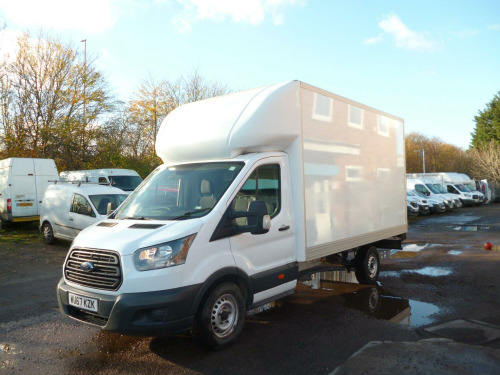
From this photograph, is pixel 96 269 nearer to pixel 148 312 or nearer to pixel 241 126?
pixel 148 312

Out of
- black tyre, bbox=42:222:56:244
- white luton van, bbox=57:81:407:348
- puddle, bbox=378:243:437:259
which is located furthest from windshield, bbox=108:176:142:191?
white luton van, bbox=57:81:407:348

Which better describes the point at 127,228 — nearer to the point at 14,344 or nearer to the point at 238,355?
the point at 238,355

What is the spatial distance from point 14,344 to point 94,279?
165 cm

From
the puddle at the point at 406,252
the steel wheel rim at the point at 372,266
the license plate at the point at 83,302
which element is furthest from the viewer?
the puddle at the point at 406,252

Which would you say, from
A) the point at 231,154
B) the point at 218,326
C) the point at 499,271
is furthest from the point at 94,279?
the point at 499,271

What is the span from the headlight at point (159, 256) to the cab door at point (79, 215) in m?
7.81

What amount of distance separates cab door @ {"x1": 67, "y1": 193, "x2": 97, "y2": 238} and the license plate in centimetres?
718

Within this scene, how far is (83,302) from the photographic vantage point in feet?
14.0

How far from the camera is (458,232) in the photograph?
15500 mm

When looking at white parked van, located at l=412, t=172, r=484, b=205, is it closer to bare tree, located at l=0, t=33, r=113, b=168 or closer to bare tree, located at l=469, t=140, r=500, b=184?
bare tree, located at l=469, t=140, r=500, b=184

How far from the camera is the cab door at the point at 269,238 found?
4.74 metres

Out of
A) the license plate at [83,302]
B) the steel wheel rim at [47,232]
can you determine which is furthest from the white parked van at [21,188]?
the license plate at [83,302]

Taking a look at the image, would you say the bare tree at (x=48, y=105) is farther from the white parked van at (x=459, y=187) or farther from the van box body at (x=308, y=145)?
the white parked van at (x=459, y=187)

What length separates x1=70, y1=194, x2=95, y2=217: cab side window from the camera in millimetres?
11477
